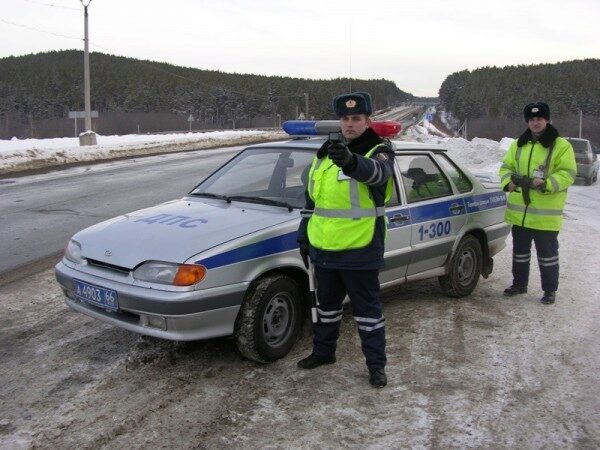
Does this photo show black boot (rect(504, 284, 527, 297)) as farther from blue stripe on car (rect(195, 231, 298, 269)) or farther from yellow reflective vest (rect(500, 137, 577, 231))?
blue stripe on car (rect(195, 231, 298, 269))

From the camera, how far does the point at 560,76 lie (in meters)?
94.2

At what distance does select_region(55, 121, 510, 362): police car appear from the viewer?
3.56m

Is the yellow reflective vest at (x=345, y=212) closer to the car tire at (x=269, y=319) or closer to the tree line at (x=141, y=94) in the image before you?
the car tire at (x=269, y=319)

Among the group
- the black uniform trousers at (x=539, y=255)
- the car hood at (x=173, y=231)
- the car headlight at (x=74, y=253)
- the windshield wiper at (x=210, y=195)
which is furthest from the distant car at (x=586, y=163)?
the car headlight at (x=74, y=253)

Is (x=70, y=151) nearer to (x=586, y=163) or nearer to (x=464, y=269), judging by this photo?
(x=586, y=163)

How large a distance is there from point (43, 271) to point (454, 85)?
124 m

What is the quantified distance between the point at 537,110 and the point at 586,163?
14035 mm

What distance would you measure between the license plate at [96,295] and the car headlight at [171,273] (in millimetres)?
225

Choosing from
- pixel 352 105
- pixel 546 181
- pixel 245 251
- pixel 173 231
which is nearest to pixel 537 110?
pixel 546 181

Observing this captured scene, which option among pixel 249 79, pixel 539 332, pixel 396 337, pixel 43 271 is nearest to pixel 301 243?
pixel 396 337

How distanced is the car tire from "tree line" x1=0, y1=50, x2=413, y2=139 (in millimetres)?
79356

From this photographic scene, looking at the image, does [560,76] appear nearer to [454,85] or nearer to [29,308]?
[454,85]

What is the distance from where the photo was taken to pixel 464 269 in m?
5.54

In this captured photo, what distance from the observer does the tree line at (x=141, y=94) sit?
88688 mm
